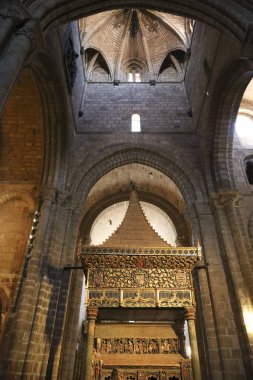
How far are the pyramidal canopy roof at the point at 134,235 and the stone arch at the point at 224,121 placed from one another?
3.74 m

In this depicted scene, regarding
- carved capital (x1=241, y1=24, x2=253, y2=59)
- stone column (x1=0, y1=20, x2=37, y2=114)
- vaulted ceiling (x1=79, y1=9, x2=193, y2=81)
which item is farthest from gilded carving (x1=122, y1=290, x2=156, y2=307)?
vaulted ceiling (x1=79, y1=9, x2=193, y2=81)

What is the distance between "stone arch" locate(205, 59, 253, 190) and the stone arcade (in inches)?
1.6

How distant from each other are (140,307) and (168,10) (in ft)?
25.6

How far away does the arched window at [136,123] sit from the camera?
13.1 meters

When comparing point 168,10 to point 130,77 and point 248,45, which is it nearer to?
point 248,45

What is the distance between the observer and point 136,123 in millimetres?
13352

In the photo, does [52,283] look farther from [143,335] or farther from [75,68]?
[75,68]


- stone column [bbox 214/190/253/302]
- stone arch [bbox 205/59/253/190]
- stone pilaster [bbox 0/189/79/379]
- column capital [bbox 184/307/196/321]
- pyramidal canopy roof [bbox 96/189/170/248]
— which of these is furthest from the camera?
stone arch [bbox 205/59/253/190]

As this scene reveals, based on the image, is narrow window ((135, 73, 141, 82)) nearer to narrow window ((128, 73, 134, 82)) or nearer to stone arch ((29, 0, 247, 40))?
narrow window ((128, 73, 134, 82))

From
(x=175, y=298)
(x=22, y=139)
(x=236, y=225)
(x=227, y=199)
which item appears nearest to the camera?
(x=175, y=298)

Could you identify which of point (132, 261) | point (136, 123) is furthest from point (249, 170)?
point (132, 261)

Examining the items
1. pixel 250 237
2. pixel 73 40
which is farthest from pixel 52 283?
pixel 73 40

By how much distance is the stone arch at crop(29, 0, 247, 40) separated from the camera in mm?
6492

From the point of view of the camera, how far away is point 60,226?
380 inches
